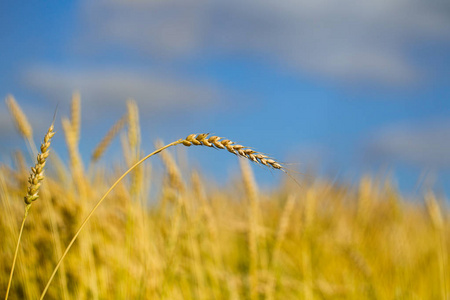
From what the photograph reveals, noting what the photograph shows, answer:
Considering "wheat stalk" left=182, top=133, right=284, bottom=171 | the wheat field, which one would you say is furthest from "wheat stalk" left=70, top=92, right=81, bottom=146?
"wheat stalk" left=182, top=133, right=284, bottom=171

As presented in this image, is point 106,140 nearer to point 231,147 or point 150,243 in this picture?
point 150,243

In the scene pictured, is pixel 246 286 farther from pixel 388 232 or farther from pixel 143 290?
pixel 388 232

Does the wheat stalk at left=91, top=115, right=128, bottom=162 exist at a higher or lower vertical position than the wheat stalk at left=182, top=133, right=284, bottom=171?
higher

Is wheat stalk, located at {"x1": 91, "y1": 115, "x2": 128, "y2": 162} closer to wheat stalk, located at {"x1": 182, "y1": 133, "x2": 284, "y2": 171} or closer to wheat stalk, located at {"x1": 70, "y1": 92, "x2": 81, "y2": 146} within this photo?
wheat stalk, located at {"x1": 70, "y1": 92, "x2": 81, "y2": 146}

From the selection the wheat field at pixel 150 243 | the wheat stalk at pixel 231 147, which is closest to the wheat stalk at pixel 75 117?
the wheat field at pixel 150 243

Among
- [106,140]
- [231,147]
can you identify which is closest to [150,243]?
[106,140]

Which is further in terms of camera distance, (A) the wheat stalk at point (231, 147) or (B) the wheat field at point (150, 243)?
(B) the wheat field at point (150, 243)

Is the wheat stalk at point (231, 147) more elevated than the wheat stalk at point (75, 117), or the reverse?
the wheat stalk at point (75, 117)

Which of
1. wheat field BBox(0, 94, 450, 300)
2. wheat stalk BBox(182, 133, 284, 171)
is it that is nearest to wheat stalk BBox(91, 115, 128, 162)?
wheat field BBox(0, 94, 450, 300)

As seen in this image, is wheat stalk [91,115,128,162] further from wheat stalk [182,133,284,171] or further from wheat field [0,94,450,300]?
wheat stalk [182,133,284,171]

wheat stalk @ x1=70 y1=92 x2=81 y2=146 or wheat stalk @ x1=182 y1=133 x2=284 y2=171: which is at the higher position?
wheat stalk @ x1=70 y1=92 x2=81 y2=146

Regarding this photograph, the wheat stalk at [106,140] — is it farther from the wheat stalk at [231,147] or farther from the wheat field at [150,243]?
the wheat stalk at [231,147]

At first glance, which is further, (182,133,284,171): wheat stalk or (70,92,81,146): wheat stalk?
(70,92,81,146): wheat stalk

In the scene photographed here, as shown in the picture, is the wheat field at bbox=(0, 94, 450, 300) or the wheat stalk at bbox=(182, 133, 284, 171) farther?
the wheat field at bbox=(0, 94, 450, 300)
